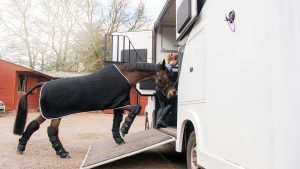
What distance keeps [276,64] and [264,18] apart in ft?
1.17

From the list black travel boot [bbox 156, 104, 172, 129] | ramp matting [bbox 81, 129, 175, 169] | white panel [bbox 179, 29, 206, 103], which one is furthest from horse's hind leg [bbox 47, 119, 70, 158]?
white panel [bbox 179, 29, 206, 103]

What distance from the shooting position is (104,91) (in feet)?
20.2

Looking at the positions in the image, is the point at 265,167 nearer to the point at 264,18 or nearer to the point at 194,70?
the point at 264,18

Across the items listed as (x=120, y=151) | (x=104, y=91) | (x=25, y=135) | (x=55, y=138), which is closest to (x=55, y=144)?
(x=55, y=138)

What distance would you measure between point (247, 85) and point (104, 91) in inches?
148

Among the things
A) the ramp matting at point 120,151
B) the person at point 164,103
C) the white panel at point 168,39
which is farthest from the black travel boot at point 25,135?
the white panel at point 168,39

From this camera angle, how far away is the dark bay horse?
612 centimetres

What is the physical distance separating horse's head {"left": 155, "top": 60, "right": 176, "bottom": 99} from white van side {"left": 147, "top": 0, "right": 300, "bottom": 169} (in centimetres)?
199

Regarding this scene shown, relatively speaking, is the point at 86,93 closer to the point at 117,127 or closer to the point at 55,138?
the point at 117,127

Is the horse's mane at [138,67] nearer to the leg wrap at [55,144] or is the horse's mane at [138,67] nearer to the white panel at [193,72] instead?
the white panel at [193,72]

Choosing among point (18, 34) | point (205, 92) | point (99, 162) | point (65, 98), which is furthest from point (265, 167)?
point (18, 34)

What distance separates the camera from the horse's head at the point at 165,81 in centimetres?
620

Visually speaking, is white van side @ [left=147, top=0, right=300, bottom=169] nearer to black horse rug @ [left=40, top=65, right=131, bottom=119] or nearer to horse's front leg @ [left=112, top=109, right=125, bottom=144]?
black horse rug @ [left=40, top=65, right=131, bottom=119]

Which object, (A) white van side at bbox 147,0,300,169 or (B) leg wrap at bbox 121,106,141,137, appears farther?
(B) leg wrap at bbox 121,106,141,137
